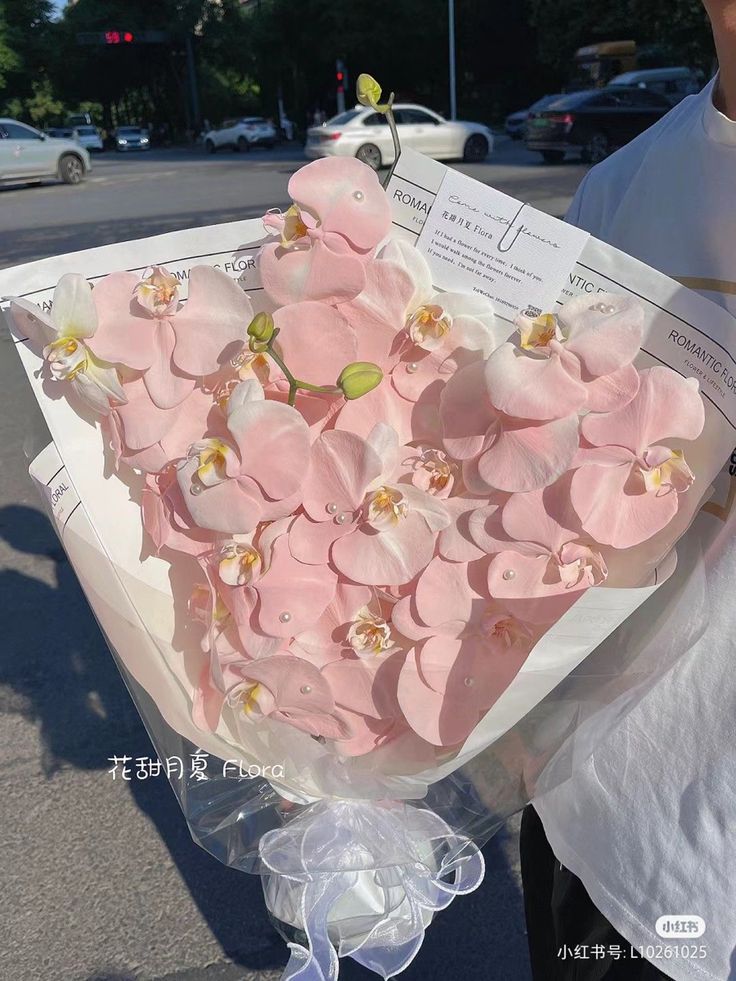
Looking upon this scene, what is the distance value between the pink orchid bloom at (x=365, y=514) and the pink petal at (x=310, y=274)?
0.39 feet

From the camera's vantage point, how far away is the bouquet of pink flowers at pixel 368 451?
691mm

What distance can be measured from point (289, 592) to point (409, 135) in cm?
1653

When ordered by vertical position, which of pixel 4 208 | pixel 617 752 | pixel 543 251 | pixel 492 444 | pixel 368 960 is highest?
pixel 543 251

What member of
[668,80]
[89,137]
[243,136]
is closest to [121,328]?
[668,80]

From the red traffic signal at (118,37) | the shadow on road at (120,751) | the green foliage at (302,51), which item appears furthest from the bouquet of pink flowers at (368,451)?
the red traffic signal at (118,37)

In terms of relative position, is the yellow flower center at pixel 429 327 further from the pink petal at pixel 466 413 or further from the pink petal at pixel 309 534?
the pink petal at pixel 309 534

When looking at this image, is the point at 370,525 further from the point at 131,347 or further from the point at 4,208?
the point at 4,208

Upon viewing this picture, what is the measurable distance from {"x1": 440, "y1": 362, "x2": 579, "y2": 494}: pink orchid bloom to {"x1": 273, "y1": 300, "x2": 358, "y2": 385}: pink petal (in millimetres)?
90

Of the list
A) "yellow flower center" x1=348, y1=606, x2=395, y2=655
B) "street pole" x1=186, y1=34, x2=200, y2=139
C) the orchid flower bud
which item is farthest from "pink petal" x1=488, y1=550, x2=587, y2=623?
"street pole" x1=186, y1=34, x2=200, y2=139

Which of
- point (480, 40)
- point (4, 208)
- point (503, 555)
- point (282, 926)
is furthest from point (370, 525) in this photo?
point (480, 40)

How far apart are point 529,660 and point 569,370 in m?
0.23

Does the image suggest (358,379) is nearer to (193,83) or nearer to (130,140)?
(130,140)

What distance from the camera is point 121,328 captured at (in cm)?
75

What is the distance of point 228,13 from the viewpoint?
38812 mm
